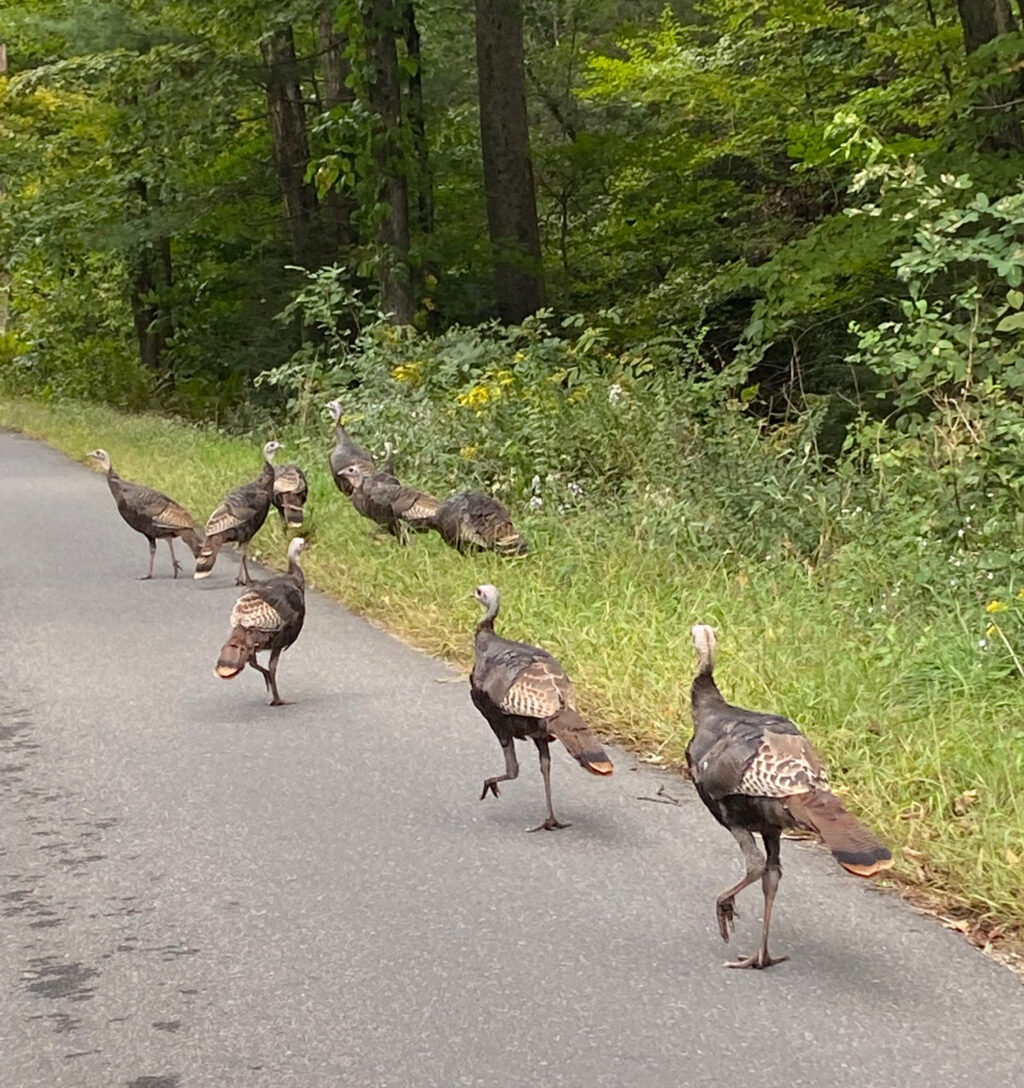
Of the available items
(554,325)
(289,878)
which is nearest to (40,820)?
(289,878)

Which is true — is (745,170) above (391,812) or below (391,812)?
above

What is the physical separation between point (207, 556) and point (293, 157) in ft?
45.5

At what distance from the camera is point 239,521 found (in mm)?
10516

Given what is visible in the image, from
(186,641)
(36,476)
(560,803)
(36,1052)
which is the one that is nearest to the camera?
(36,1052)

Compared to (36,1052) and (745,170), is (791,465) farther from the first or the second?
(745,170)

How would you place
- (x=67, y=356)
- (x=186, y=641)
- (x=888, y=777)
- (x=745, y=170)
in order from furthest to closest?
(x=67, y=356), (x=745, y=170), (x=186, y=641), (x=888, y=777)

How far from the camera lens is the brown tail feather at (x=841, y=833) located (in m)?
3.88

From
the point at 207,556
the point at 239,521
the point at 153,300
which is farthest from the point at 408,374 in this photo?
the point at 153,300

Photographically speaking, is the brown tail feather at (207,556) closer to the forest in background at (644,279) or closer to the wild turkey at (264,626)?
the forest in background at (644,279)

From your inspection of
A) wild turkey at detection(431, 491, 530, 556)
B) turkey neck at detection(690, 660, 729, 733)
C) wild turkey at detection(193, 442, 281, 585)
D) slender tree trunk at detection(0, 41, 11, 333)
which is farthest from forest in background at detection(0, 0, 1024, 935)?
wild turkey at detection(193, 442, 281, 585)

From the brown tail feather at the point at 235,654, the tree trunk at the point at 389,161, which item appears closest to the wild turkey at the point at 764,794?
the brown tail feather at the point at 235,654

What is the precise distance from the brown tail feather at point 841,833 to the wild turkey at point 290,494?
733 centimetres

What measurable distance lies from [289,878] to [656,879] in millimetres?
1222

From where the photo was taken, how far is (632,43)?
19984mm
